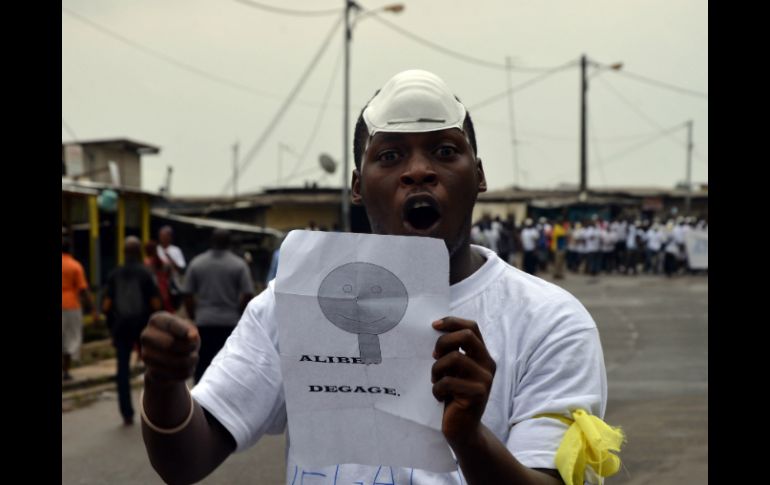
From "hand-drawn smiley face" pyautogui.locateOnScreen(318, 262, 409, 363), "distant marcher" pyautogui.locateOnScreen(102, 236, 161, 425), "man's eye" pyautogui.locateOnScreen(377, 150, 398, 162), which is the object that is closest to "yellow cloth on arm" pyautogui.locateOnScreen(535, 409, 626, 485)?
"hand-drawn smiley face" pyautogui.locateOnScreen(318, 262, 409, 363)

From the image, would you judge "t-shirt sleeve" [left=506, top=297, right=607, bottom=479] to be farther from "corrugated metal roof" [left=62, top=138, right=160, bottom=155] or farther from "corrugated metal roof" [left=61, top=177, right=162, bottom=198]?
"corrugated metal roof" [left=62, top=138, right=160, bottom=155]

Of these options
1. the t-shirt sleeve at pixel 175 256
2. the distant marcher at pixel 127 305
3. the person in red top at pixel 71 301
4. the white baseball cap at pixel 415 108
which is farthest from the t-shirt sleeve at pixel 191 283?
the white baseball cap at pixel 415 108

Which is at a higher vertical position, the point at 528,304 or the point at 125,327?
the point at 528,304

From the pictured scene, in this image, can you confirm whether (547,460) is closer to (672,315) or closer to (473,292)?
(473,292)

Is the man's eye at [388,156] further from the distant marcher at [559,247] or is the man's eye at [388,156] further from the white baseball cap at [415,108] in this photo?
the distant marcher at [559,247]

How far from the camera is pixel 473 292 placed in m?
2.32

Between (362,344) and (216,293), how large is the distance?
679 centimetres

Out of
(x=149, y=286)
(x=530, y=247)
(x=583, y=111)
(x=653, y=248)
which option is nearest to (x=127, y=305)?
(x=149, y=286)

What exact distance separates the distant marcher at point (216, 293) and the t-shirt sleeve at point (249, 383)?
6.23 m

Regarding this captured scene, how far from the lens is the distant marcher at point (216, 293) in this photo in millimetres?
8648
